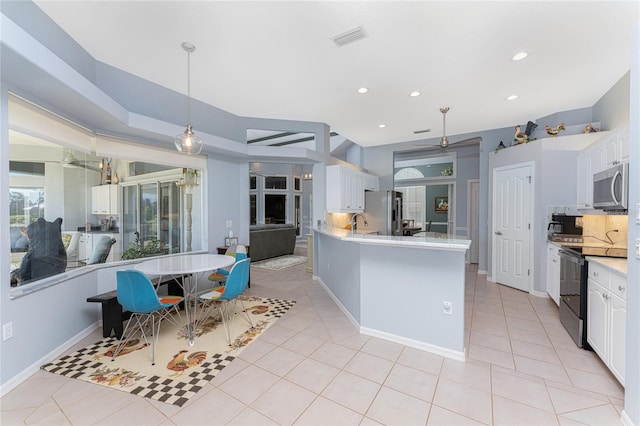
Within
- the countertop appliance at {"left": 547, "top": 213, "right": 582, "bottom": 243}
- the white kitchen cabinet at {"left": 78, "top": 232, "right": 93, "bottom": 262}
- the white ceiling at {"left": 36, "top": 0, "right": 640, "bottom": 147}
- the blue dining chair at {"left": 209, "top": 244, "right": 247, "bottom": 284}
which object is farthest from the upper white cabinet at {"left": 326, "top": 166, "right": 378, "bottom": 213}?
the white kitchen cabinet at {"left": 78, "top": 232, "right": 93, "bottom": 262}

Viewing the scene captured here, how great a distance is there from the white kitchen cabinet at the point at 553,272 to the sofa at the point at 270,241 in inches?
225

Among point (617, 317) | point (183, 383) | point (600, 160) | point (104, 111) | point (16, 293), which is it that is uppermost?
point (104, 111)

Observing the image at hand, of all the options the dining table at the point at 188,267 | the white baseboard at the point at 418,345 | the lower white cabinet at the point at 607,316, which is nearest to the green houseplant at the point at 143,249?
the dining table at the point at 188,267

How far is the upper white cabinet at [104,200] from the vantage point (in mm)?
3412

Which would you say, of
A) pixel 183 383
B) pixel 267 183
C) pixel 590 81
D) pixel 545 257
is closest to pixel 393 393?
pixel 183 383

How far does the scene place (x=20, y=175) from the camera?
2.38 m

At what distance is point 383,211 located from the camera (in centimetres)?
621

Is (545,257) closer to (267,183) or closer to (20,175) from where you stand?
(20,175)

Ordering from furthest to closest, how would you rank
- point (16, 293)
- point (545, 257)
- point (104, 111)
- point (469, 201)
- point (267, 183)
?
point (267, 183) < point (469, 201) < point (545, 257) < point (104, 111) < point (16, 293)

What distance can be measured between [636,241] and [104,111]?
4396mm

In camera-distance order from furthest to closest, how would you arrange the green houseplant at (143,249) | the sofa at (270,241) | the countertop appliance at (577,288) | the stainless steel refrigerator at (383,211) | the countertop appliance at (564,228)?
the sofa at (270,241) < the stainless steel refrigerator at (383,211) < the countertop appliance at (564,228) < the green houseplant at (143,249) < the countertop appliance at (577,288)

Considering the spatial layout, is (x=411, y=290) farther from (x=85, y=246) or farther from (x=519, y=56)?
(x=85, y=246)

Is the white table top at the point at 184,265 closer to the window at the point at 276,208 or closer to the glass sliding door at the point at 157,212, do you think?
the glass sliding door at the point at 157,212

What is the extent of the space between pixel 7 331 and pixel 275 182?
29.0 feet
